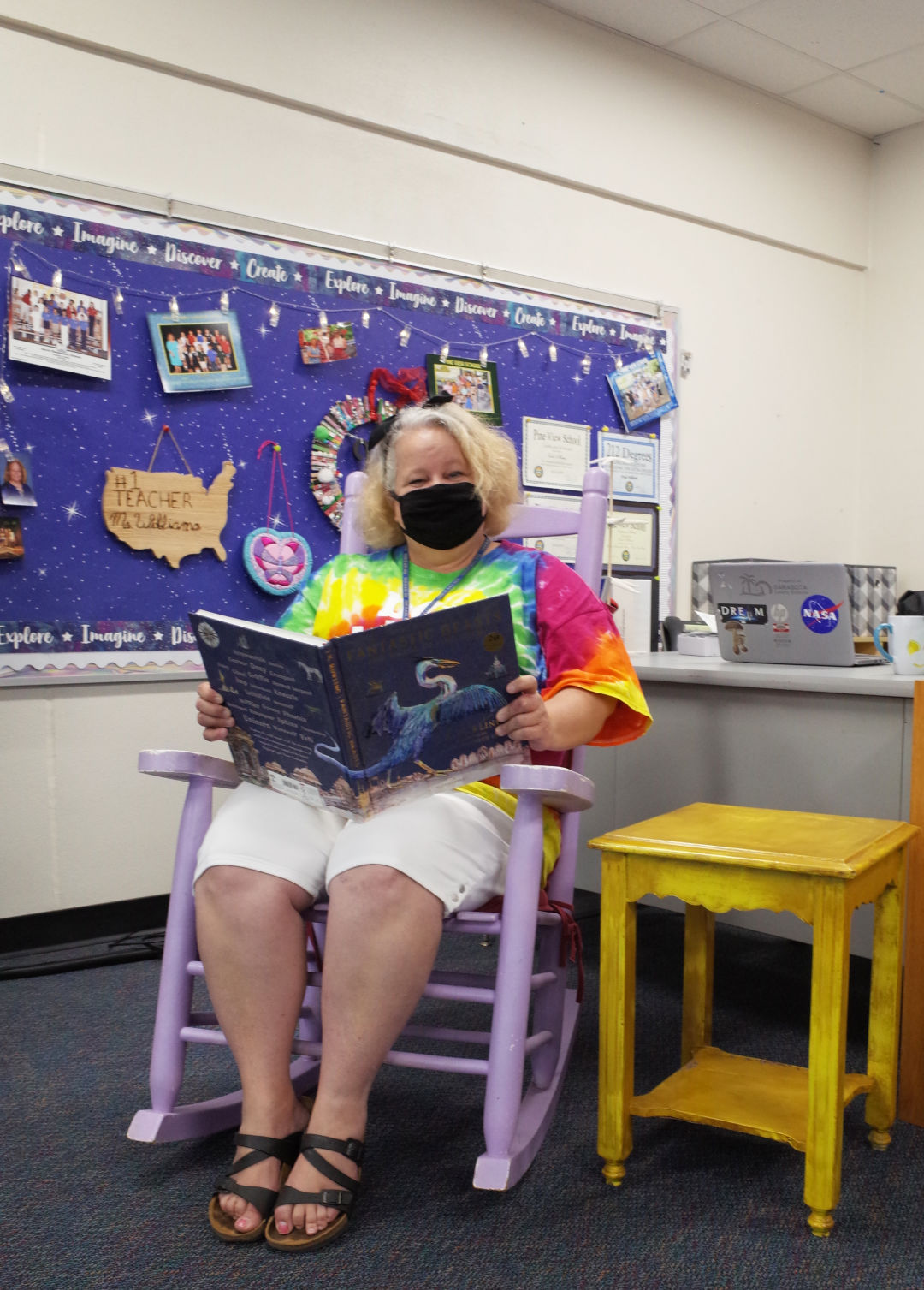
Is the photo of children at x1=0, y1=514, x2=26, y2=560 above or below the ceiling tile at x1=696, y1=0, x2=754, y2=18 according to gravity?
below

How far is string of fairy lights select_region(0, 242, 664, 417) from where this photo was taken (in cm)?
228

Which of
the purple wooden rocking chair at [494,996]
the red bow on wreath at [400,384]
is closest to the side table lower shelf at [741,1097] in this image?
the purple wooden rocking chair at [494,996]

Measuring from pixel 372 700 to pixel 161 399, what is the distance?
4.98ft

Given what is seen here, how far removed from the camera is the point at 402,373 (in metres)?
2.83

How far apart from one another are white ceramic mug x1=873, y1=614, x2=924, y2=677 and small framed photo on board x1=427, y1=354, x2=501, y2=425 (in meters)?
1.48

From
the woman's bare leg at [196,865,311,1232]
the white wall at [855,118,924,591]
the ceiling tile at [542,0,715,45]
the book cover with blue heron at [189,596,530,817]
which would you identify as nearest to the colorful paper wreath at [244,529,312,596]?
the book cover with blue heron at [189,596,530,817]

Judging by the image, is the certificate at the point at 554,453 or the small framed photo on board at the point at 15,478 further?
the certificate at the point at 554,453

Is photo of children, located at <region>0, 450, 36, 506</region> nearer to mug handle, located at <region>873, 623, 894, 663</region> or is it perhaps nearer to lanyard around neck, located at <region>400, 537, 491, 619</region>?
lanyard around neck, located at <region>400, 537, 491, 619</region>

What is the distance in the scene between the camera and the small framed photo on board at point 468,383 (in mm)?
2902

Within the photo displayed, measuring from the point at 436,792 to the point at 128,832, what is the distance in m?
1.39

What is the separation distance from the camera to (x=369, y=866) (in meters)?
1.25

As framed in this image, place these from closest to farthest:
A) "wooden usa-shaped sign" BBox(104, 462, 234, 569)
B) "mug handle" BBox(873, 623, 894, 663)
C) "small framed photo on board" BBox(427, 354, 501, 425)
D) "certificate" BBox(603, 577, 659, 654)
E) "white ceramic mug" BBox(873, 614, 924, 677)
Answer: "white ceramic mug" BBox(873, 614, 924, 677) < "mug handle" BBox(873, 623, 894, 663) < "wooden usa-shaped sign" BBox(104, 462, 234, 569) < "certificate" BBox(603, 577, 659, 654) < "small framed photo on board" BBox(427, 354, 501, 425)

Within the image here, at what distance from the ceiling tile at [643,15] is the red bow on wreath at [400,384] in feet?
4.00

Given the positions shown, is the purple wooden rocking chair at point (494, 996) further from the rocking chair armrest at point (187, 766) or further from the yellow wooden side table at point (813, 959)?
the yellow wooden side table at point (813, 959)
